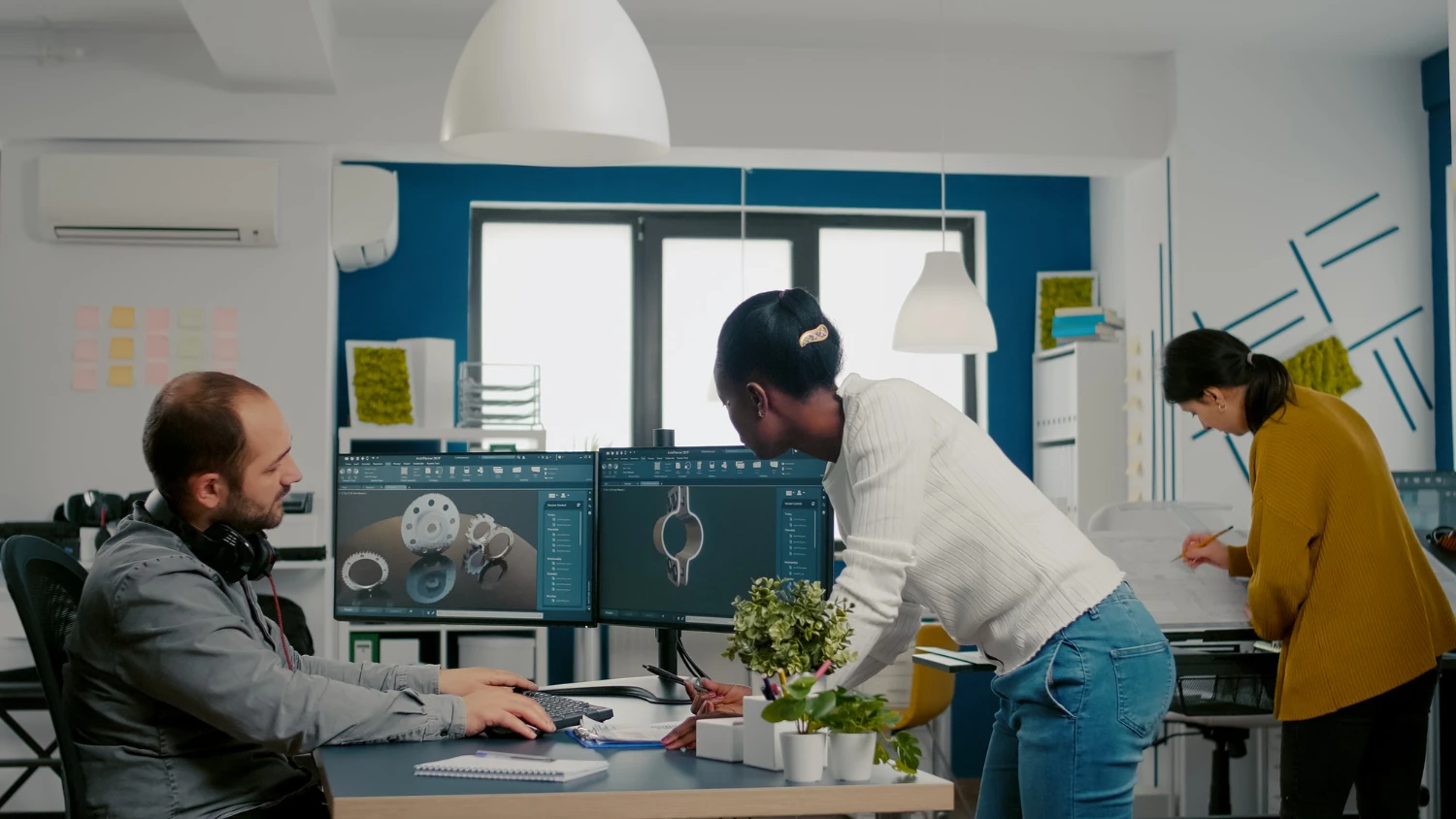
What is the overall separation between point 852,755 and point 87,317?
3795 millimetres

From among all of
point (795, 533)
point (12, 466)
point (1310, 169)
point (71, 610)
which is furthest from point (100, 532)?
point (1310, 169)

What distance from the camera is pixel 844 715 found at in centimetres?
148

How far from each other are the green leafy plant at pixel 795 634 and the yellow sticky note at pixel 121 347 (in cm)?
359

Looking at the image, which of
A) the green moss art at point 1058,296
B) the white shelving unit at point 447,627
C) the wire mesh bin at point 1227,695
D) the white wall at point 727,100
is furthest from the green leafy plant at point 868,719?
the green moss art at point 1058,296

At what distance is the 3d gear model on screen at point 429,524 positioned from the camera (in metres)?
2.44

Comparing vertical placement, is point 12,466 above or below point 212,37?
below

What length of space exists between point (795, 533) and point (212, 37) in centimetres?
277

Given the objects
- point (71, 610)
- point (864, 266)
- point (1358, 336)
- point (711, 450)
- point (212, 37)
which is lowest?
point (71, 610)

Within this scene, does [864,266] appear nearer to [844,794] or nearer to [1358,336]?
[1358,336]

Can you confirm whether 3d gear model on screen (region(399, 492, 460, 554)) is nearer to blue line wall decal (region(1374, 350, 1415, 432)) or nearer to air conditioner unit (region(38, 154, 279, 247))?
air conditioner unit (region(38, 154, 279, 247))

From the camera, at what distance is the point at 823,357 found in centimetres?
168

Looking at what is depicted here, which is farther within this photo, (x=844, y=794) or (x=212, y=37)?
(x=212, y=37)

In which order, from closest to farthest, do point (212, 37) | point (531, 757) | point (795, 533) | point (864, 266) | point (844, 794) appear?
point (844, 794), point (531, 757), point (795, 533), point (212, 37), point (864, 266)

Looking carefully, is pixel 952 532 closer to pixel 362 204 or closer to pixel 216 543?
pixel 216 543
